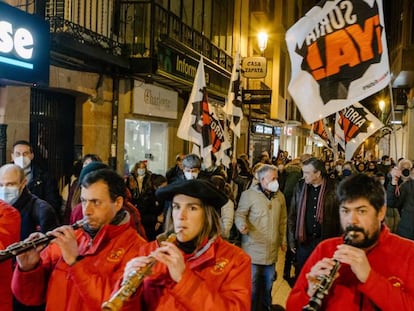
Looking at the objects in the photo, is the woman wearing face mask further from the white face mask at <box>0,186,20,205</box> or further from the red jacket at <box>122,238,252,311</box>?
the red jacket at <box>122,238,252,311</box>

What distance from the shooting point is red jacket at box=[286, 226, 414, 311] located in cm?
229

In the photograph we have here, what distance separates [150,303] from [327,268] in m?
0.91

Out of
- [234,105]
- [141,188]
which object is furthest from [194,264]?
[234,105]

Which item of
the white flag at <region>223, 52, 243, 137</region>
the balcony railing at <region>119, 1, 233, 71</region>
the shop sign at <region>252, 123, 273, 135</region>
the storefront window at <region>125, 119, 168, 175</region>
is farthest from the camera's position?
the shop sign at <region>252, 123, 273, 135</region>

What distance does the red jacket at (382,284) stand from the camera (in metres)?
2.29

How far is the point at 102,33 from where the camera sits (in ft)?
35.0

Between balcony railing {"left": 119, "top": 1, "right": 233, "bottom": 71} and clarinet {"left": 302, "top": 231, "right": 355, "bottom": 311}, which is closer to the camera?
clarinet {"left": 302, "top": 231, "right": 355, "bottom": 311}

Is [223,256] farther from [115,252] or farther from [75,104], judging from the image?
[75,104]

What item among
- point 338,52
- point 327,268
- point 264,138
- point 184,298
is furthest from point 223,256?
point 264,138

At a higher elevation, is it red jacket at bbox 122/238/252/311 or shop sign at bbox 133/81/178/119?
shop sign at bbox 133/81/178/119

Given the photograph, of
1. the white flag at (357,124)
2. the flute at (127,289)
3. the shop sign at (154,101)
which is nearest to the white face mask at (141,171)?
Result: the shop sign at (154,101)

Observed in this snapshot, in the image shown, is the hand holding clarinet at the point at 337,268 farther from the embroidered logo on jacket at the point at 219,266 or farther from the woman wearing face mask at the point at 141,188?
the woman wearing face mask at the point at 141,188

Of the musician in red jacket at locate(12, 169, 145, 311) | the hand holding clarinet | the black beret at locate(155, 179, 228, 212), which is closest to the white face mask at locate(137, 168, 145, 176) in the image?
the musician in red jacket at locate(12, 169, 145, 311)

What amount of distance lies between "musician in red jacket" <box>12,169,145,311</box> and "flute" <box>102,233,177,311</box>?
465 mm
